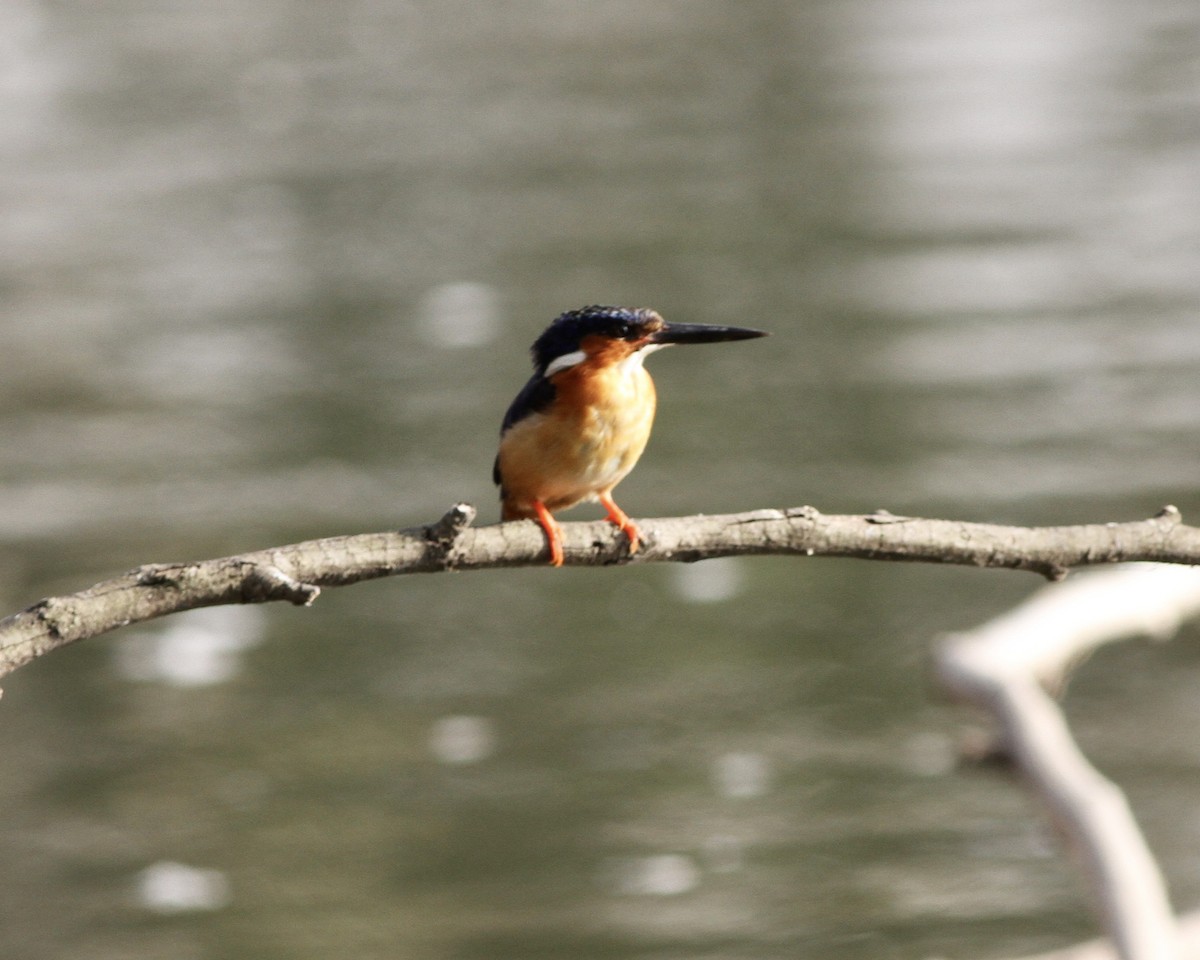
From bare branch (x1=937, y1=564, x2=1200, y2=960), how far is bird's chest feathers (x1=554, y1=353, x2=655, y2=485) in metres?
1.32

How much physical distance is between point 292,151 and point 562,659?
1024cm

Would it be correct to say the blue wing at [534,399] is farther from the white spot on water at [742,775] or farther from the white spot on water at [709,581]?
the white spot on water at [709,581]

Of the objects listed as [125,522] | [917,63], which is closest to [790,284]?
[125,522]

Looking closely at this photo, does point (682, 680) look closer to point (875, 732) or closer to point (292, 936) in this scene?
point (875, 732)

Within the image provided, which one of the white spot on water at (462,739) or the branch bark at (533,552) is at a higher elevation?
the white spot on water at (462,739)

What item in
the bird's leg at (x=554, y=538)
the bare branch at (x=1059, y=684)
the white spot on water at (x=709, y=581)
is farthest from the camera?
the white spot on water at (x=709, y=581)

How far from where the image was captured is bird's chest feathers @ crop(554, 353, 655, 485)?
268 centimetres

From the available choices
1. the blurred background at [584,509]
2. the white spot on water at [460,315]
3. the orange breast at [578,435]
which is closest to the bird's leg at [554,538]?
the orange breast at [578,435]

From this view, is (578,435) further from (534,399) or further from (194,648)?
(194,648)

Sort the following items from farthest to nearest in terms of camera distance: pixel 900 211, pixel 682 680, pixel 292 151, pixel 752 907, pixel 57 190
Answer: pixel 292 151 → pixel 57 190 → pixel 900 211 → pixel 682 680 → pixel 752 907

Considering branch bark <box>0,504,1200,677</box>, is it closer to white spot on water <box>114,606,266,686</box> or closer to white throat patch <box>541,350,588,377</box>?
white throat patch <box>541,350,588,377</box>

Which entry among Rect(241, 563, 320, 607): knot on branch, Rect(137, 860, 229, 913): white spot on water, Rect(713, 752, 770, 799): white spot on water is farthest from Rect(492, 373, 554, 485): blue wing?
Rect(713, 752, 770, 799): white spot on water

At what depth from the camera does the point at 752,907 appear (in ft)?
17.2

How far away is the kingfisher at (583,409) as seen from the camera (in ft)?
8.71
